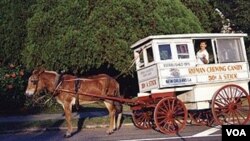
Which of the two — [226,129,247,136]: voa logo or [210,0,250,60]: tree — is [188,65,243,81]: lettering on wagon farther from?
[210,0,250,60]: tree

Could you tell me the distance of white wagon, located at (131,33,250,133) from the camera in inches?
508

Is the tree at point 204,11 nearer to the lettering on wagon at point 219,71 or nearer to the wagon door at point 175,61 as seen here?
the lettering on wagon at point 219,71

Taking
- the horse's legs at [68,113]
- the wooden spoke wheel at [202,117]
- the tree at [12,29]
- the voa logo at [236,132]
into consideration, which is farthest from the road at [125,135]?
the tree at [12,29]

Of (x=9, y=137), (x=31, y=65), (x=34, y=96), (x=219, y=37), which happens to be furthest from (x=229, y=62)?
(x=31, y=65)

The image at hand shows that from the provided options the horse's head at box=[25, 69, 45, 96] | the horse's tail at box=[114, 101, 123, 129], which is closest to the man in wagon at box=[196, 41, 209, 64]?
the horse's tail at box=[114, 101, 123, 129]

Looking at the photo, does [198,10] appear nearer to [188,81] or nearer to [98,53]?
[98,53]

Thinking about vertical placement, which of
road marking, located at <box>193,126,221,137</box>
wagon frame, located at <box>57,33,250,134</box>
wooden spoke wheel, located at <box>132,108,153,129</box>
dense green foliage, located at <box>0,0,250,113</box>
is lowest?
road marking, located at <box>193,126,221,137</box>

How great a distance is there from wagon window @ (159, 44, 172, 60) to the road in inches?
82.1

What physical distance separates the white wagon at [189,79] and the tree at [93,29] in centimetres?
A: 549

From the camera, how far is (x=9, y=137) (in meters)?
14.1

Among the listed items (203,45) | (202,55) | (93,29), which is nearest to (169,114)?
(202,55)

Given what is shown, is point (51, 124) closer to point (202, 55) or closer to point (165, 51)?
point (165, 51)

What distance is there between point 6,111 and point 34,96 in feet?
24.2

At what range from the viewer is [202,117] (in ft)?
48.5
